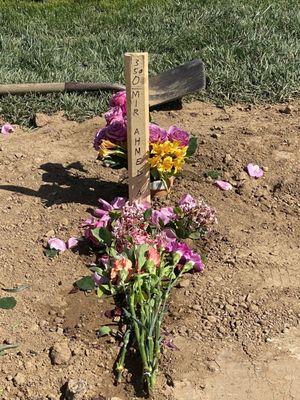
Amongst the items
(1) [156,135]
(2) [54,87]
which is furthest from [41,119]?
(1) [156,135]

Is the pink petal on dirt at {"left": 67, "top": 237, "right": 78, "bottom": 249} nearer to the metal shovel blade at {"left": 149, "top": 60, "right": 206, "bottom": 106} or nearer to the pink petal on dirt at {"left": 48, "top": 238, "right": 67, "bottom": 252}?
the pink petal on dirt at {"left": 48, "top": 238, "right": 67, "bottom": 252}

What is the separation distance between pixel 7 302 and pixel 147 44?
3.16 m

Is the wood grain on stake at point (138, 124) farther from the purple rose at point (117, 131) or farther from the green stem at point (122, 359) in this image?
the green stem at point (122, 359)

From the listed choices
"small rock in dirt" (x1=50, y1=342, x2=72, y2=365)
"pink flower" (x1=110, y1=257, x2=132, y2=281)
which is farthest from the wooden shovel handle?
"small rock in dirt" (x1=50, y1=342, x2=72, y2=365)

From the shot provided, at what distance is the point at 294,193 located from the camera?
379cm

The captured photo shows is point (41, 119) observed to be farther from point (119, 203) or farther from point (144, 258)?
point (144, 258)

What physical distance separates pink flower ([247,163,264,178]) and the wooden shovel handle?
1.27 m

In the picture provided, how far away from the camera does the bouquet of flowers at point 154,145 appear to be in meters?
3.38

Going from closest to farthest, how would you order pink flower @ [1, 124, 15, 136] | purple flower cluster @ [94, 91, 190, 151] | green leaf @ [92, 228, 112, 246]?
green leaf @ [92, 228, 112, 246] → purple flower cluster @ [94, 91, 190, 151] → pink flower @ [1, 124, 15, 136]

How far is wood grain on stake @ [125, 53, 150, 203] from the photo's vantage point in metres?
3.14

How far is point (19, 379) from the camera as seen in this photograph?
2.68m

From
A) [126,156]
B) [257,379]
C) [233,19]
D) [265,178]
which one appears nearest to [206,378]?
[257,379]

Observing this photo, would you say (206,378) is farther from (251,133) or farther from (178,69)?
(178,69)

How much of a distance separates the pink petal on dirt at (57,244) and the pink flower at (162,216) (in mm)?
429
